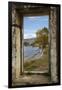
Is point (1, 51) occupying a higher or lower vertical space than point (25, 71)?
higher

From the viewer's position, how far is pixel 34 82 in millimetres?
2432

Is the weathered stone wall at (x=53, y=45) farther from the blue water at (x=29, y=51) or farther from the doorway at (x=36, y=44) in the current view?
the blue water at (x=29, y=51)

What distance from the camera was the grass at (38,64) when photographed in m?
2.43

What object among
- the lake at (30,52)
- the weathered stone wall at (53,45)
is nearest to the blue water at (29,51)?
the lake at (30,52)

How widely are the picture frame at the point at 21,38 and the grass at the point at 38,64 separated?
5 centimetres

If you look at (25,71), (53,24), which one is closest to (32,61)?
(25,71)

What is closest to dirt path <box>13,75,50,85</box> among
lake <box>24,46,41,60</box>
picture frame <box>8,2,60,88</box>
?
picture frame <box>8,2,60,88</box>

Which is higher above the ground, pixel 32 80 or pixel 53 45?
pixel 53 45

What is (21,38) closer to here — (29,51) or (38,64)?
(29,51)

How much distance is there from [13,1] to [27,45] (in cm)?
53

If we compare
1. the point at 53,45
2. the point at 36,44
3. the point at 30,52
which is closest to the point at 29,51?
the point at 30,52

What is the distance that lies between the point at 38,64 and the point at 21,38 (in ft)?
1.19

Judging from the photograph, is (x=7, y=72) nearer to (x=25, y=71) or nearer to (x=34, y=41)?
(x=25, y=71)

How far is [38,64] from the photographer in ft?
8.04
